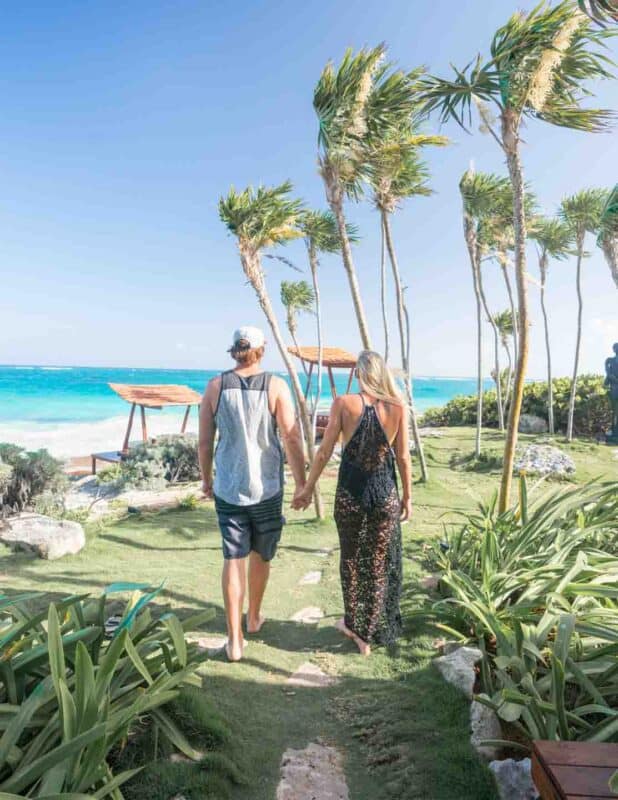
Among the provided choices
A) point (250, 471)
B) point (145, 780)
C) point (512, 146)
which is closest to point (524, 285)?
point (512, 146)

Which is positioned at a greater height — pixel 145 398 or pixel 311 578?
pixel 145 398

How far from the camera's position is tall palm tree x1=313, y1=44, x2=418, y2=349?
5.88 metres

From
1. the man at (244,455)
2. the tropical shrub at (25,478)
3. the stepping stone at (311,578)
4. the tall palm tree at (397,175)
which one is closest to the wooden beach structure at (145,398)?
the tropical shrub at (25,478)

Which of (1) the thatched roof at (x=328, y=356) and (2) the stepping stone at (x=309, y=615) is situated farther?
(1) the thatched roof at (x=328, y=356)

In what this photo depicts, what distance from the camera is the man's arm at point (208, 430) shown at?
2699 mm

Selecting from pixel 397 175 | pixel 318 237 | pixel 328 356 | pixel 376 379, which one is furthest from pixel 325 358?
pixel 376 379

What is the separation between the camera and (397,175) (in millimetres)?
7711

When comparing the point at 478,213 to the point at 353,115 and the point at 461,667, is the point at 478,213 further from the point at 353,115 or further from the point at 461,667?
the point at 461,667

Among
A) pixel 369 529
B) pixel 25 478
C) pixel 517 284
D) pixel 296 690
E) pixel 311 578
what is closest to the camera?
pixel 296 690

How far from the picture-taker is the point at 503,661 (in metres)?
1.87

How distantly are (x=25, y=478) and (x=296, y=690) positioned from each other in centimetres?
674

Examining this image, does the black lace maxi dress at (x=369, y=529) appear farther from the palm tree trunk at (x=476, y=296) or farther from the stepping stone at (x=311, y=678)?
the palm tree trunk at (x=476, y=296)

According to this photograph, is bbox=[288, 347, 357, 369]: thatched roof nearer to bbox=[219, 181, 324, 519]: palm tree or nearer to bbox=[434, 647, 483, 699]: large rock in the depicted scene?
bbox=[219, 181, 324, 519]: palm tree

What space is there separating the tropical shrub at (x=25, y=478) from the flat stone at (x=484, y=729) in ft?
23.5
